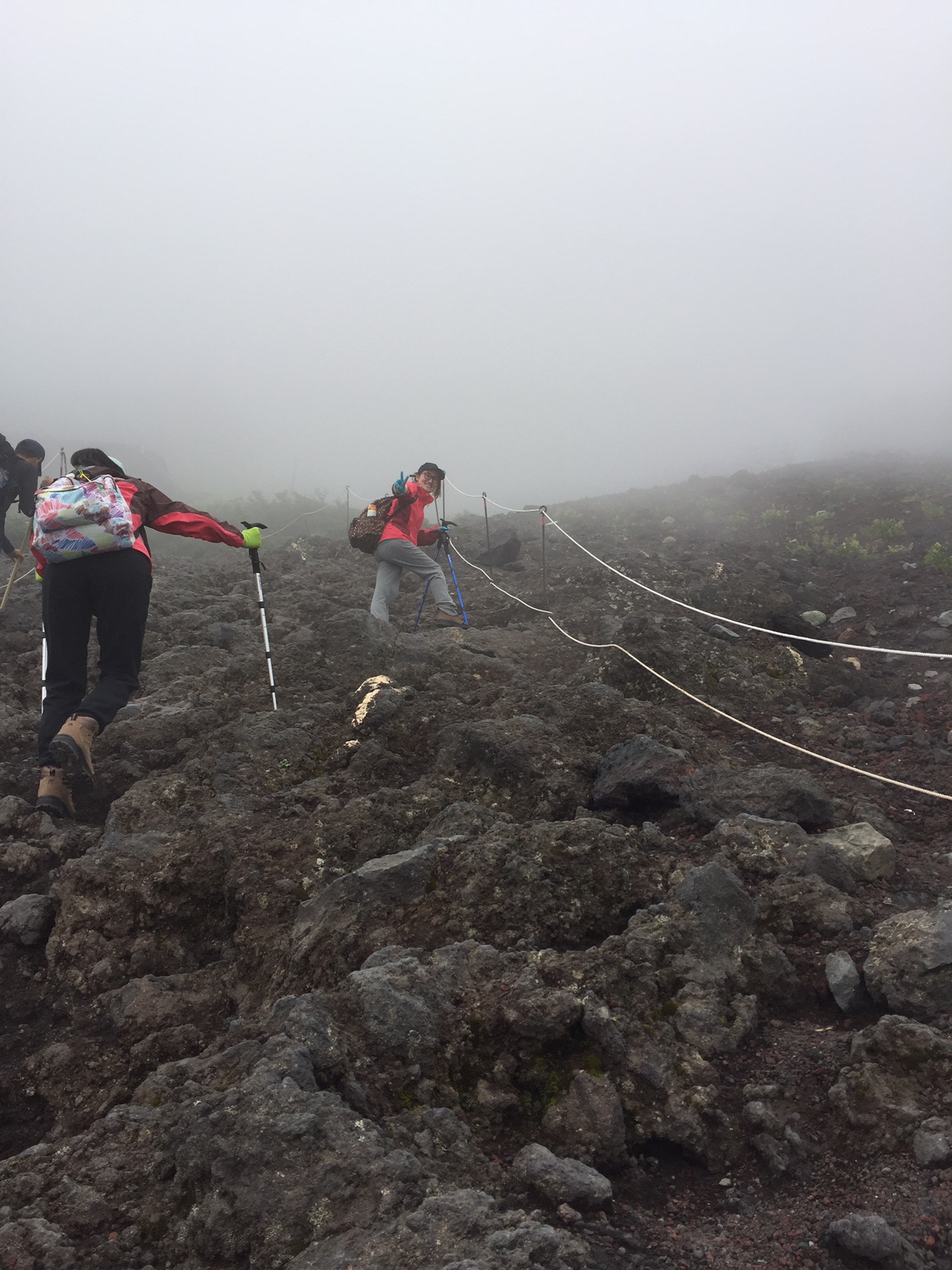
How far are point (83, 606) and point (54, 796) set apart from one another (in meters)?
1.36

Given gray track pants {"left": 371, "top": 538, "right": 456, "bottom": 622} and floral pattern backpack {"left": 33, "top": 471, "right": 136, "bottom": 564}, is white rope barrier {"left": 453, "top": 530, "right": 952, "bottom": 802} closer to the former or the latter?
gray track pants {"left": 371, "top": 538, "right": 456, "bottom": 622}

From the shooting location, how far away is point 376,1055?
9.05 feet

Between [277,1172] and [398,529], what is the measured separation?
301 inches

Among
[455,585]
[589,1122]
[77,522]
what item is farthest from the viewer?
[455,585]

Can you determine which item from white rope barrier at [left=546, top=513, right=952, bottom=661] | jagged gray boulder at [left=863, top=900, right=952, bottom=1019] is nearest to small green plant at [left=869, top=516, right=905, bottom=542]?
white rope barrier at [left=546, top=513, right=952, bottom=661]

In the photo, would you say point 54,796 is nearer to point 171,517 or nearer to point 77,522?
point 77,522

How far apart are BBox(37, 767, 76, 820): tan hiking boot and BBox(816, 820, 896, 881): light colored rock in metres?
4.81

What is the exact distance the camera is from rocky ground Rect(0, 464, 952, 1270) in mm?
2203

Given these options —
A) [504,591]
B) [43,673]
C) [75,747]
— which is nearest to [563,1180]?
[75,747]

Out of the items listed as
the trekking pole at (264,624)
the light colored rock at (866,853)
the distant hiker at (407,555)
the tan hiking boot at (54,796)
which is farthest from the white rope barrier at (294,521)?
the light colored rock at (866,853)

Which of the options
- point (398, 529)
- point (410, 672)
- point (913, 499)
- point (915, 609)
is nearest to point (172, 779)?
point (410, 672)

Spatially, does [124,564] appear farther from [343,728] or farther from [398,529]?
[398,529]

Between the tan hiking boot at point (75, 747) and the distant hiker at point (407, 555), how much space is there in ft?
13.7

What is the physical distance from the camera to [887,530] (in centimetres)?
1393
